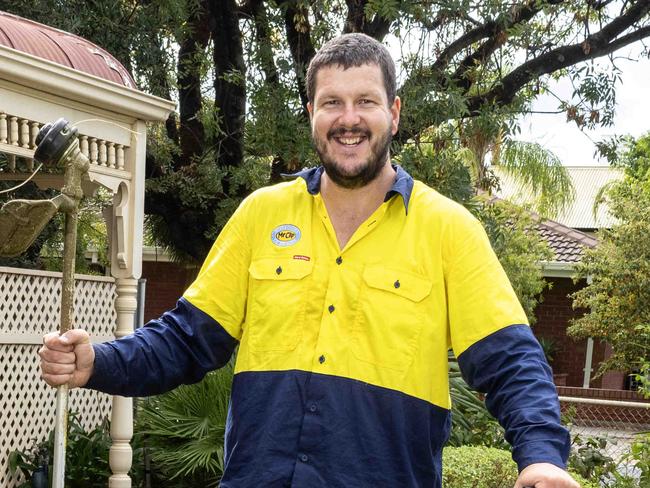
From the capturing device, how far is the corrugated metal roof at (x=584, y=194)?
30.3 metres

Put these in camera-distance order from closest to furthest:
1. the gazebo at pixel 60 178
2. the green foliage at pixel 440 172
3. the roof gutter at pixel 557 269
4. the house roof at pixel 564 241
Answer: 1. the gazebo at pixel 60 178
2. the green foliage at pixel 440 172
3. the roof gutter at pixel 557 269
4. the house roof at pixel 564 241

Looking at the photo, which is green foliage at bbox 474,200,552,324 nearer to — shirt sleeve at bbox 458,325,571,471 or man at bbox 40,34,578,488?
man at bbox 40,34,578,488

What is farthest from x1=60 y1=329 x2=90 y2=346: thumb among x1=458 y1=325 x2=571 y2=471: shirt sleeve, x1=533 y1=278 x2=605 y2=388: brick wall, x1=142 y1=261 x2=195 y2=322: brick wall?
x1=142 y1=261 x2=195 y2=322: brick wall

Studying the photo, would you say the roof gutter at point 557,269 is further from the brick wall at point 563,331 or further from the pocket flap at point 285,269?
the pocket flap at point 285,269

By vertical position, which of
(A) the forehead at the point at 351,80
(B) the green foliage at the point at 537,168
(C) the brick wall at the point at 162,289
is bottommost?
(A) the forehead at the point at 351,80

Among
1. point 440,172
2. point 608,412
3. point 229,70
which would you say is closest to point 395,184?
point 440,172

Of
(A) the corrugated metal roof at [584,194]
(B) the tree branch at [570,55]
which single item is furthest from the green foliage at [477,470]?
(A) the corrugated metal roof at [584,194]

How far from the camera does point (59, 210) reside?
277 centimetres

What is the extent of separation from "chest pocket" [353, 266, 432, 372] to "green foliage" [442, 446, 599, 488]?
4.01 meters

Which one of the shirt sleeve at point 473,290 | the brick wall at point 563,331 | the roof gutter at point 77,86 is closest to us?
the shirt sleeve at point 473,290

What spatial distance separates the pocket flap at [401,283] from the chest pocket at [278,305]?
0.19 metres

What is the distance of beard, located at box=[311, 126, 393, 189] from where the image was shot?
9.17 feet

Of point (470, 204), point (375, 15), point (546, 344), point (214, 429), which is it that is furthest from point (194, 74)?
point (546, 344)

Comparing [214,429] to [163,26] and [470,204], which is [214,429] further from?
[163,26]
